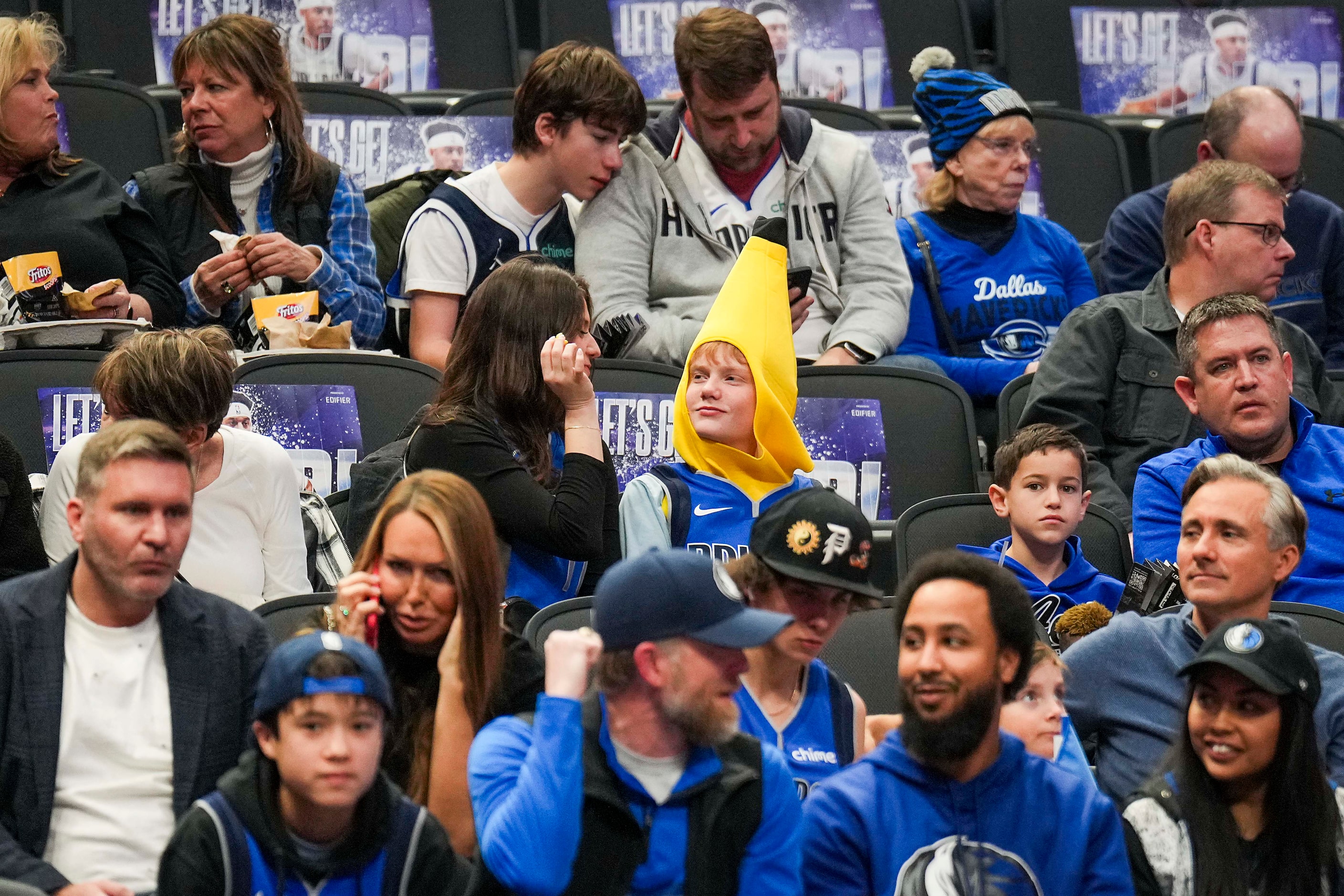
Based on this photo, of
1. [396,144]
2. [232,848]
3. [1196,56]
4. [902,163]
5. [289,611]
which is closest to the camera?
[232,848]

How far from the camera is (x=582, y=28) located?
20.6ft

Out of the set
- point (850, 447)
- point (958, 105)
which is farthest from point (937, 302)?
point (850, 447)

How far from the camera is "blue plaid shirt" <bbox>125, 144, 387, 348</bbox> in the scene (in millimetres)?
4434

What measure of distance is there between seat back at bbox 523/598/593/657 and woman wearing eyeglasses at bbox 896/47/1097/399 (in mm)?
2027

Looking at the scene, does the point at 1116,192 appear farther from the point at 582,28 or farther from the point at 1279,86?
the point at 582,28

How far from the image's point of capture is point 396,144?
220 inches

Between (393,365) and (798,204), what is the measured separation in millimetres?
1271

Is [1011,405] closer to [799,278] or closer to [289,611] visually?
[799,278]

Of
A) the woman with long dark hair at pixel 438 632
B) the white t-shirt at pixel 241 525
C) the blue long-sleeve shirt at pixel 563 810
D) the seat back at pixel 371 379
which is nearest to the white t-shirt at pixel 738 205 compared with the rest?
the seat back at pixel 371 379

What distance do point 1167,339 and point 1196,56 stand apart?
239cm

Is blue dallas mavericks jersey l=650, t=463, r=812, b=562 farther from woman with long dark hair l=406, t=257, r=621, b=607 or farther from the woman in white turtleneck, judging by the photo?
the woman in white turtleneck

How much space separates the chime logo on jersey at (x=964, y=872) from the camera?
2.49 m

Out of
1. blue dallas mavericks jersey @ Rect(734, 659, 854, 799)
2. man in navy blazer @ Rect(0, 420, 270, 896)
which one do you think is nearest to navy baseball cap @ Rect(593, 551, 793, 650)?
blue dallas mavericks jersey @ Rect(734, 659, 854, 799)

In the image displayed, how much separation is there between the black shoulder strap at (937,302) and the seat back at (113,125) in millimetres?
2201
